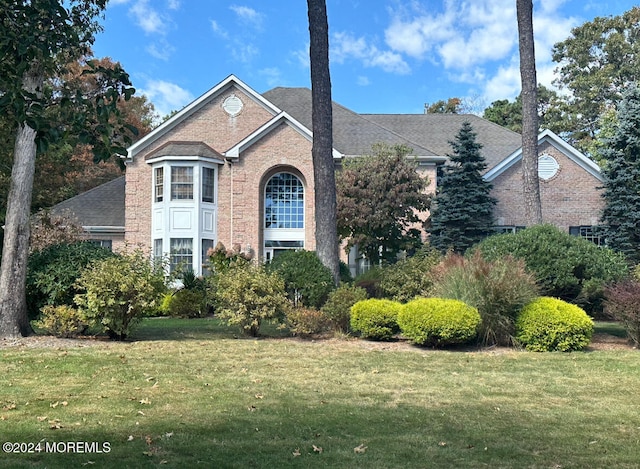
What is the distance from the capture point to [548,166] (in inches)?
1008

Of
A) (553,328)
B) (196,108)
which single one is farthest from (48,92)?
(196,108)

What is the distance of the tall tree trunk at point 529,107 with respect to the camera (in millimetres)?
16562

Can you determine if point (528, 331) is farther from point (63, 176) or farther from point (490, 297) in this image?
point (63, 176)

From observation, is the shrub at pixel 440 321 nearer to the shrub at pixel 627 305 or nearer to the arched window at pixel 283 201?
the shrub at pixel 627 305

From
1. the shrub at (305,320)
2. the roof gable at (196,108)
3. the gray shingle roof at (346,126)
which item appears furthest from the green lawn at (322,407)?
the roof gable at (196,108)

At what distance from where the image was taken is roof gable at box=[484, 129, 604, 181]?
25.0 meters

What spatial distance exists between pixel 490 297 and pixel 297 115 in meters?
18.4

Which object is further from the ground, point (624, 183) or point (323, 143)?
point (624, 183)

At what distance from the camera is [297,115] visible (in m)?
27.6

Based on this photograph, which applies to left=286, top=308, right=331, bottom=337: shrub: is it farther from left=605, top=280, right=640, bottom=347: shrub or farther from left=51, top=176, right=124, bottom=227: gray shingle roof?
left=51, top=176, right=124, bottom=227: gray shingle roof

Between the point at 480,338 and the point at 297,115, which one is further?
the point at 297,115

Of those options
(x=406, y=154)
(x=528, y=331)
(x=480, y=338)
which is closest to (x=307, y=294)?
(x=480, y=338)

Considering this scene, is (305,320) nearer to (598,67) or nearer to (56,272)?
(56,272)

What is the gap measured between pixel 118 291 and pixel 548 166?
19.9 meters
